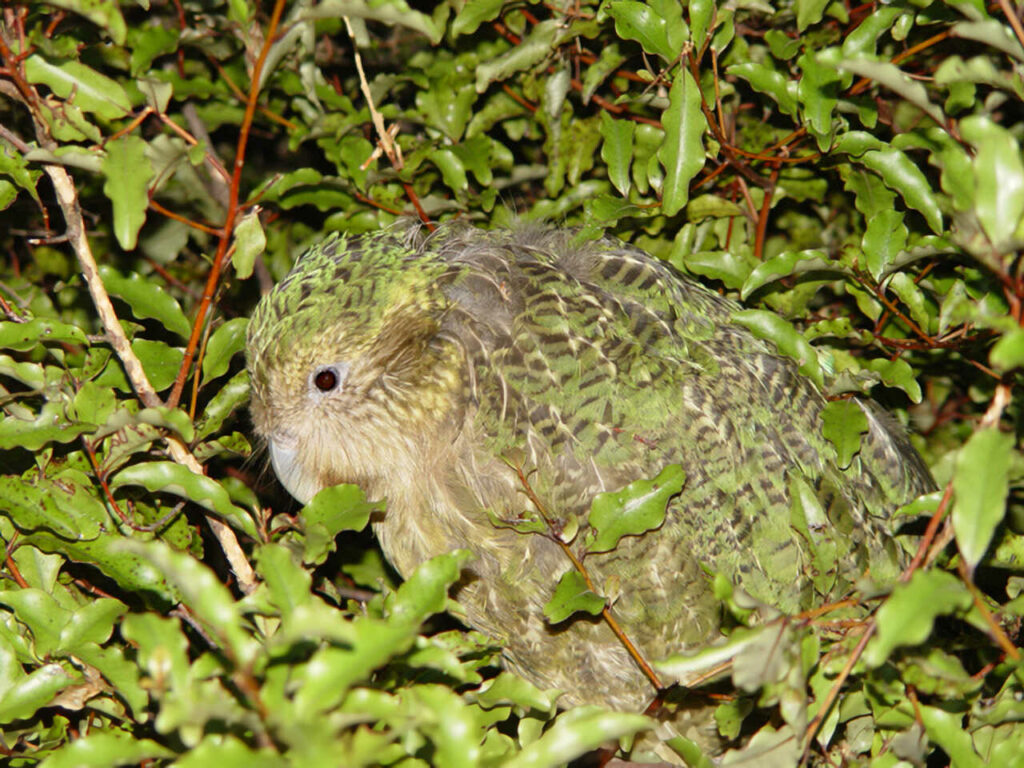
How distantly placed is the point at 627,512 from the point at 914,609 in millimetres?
826

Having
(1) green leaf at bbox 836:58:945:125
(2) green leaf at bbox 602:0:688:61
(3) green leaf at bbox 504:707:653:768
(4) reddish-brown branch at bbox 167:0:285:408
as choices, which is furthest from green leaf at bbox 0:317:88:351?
(1) green leaf at bbox 836:58:945:125

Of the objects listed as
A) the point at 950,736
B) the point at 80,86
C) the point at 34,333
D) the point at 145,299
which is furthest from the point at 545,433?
the point at 80,86

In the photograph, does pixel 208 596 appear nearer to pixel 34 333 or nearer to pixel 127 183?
pixel 127 183

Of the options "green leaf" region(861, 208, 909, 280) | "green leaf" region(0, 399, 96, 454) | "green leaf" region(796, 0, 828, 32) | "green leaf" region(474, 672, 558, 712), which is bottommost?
"green leaf" region(474, 672, 558, 712)

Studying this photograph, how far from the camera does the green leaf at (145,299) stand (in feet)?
8.76

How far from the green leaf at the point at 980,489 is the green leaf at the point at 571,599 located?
0.96 metres

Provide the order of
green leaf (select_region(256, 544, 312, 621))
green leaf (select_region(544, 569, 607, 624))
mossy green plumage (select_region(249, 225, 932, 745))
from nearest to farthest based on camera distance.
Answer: green leaf (select_region(256, 544, 312, 621)), green leaf (select_region(544, 569, 607, 624)), mossy green plumage (select_region(249, 225, 932, 745))

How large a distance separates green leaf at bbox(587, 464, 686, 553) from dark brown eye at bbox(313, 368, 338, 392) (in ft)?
3.21

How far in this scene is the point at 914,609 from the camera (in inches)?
67.7

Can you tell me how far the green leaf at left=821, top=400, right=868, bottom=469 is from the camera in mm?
2752

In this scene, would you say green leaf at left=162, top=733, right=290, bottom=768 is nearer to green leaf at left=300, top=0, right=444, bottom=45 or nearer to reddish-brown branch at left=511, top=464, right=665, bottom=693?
reddish-brown branch at left=511, top=464, right=665, bottom=693

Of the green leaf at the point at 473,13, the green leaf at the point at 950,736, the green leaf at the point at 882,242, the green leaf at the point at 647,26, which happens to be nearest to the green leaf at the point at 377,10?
the green leaf at the point at 647,26

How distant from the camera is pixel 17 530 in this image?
266 cm

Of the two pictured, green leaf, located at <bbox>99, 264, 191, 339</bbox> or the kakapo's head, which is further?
the kakapo's head
